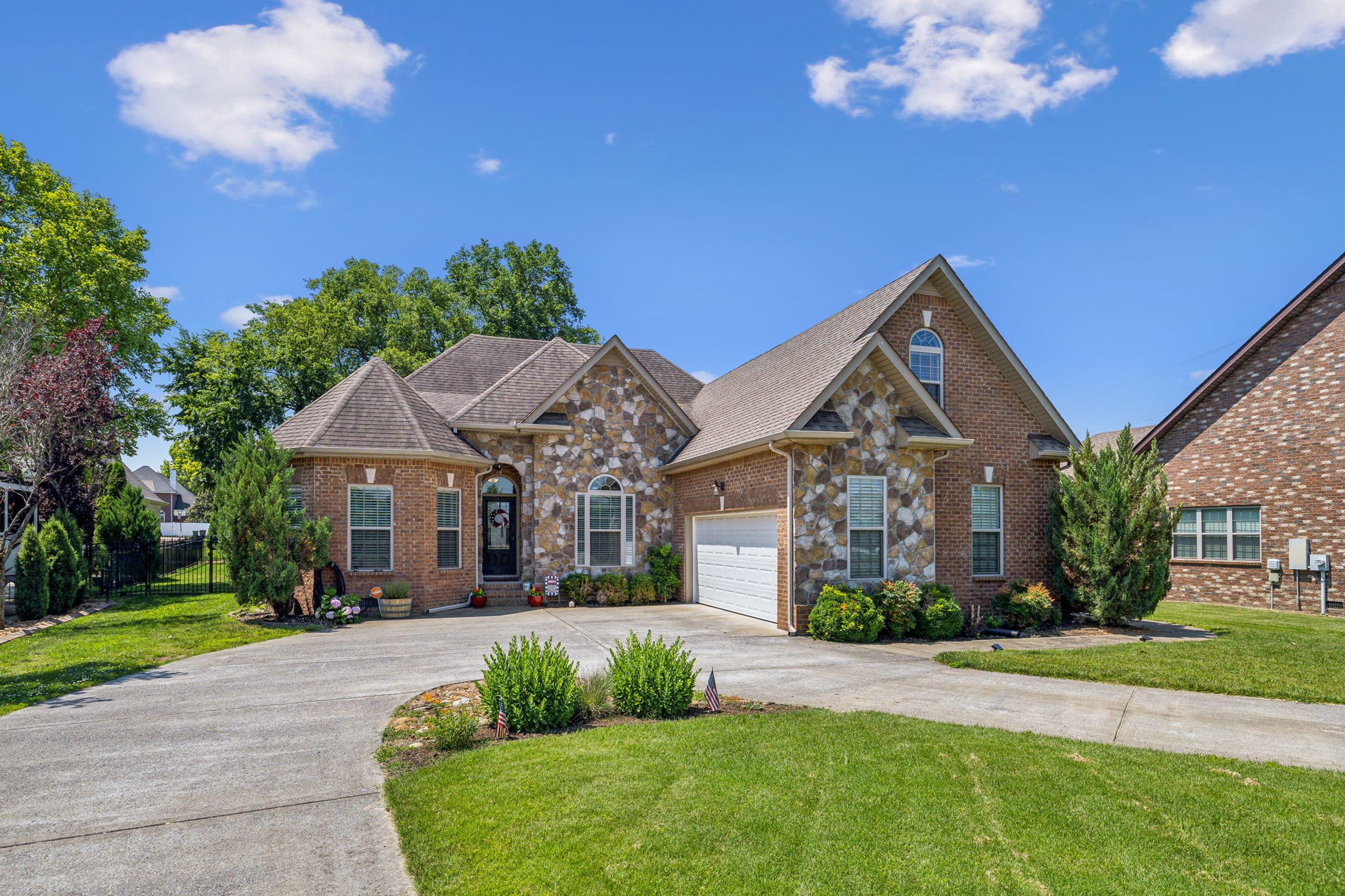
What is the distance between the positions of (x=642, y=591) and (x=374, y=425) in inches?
291

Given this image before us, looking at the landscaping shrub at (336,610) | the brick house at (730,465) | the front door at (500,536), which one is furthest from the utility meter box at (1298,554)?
the landscaping shrub at (336,610)

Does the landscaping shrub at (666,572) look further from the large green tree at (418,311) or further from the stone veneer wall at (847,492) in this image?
the large green tree at (418,311)

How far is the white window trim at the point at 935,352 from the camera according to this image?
16.7 metres

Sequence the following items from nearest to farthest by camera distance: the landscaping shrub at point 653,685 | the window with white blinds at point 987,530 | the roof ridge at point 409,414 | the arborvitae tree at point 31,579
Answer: the landscaping shrub at point 653,685
the arborvitae tree at point 31,579
the window with white blinds at point 987,530
the roof ridge at point 409,414

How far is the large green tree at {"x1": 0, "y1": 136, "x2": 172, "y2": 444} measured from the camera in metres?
27.5

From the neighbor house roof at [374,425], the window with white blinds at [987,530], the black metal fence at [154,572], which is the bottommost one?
the black metal fence at [154,572]

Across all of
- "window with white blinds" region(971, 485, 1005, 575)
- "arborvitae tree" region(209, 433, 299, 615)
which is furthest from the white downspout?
"arborvitae tree" region(209, 433, 299, 615)

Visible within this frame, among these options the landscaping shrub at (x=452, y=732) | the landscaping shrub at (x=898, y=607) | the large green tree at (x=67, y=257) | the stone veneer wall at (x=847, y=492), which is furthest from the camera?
the large green tree at (x=67, y=257)

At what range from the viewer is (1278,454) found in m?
19.0

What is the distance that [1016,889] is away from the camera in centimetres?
434

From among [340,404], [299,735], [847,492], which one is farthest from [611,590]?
[299,735]

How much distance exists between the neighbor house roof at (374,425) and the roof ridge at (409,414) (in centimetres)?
1

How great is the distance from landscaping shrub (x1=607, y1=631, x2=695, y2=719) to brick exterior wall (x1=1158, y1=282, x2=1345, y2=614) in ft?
59.2

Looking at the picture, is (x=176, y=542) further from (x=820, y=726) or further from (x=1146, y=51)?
(x=1146, y=51)
